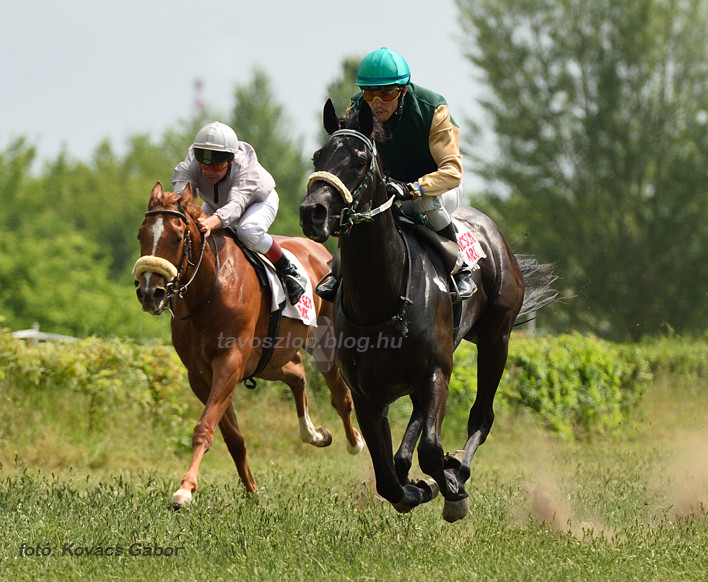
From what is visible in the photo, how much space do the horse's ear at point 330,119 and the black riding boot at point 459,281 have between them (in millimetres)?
1283

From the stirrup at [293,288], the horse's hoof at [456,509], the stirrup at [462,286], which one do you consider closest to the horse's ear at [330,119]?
the stirrup at [462,286]

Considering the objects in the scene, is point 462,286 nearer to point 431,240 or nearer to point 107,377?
point 431,240

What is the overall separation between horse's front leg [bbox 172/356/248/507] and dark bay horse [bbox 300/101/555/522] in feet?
4.65

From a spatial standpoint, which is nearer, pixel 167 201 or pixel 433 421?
pixel 433 421

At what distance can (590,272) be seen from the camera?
25.5 metres

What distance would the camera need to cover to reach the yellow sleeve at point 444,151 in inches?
244

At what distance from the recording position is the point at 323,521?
668 centimetres

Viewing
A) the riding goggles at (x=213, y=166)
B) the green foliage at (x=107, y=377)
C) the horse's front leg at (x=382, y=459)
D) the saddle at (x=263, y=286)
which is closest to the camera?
the horse's front leg at (x=382, y=459)

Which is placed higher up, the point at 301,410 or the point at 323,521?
the point at 323,521

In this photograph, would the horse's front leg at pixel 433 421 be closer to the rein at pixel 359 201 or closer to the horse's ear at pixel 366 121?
the rein at pixel 359 201

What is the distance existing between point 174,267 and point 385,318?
6.29 feet

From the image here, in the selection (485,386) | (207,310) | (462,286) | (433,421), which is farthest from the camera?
(207,310)

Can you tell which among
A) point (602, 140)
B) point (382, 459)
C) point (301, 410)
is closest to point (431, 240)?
Answer: point (382, 459)

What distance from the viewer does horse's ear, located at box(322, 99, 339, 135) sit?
555 centimetres
